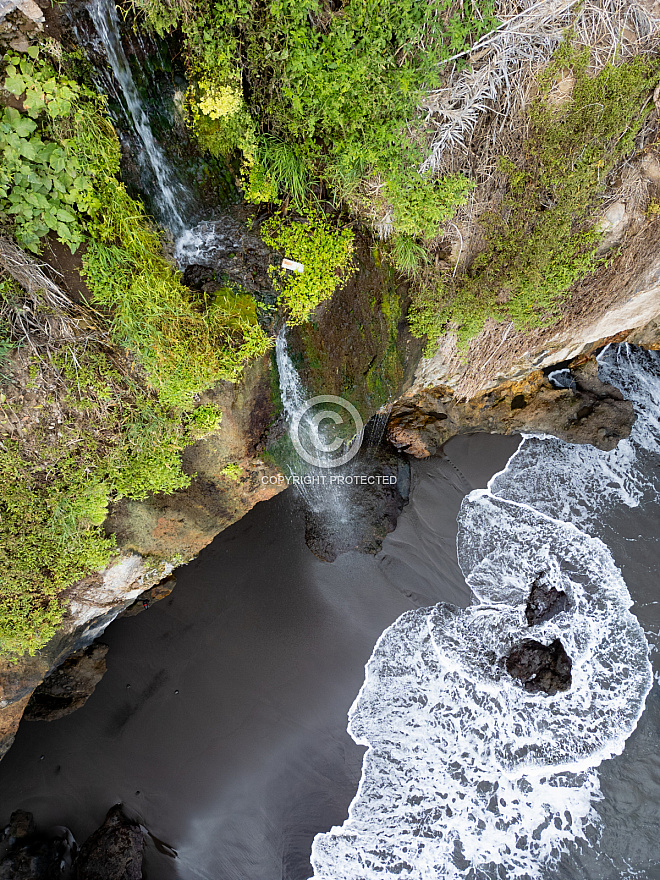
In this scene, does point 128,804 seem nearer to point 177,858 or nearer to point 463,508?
point 177,858

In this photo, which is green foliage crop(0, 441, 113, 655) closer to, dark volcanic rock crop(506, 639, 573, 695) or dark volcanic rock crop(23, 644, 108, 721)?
dark volcanic rock crop(23, 644, 108, 721)

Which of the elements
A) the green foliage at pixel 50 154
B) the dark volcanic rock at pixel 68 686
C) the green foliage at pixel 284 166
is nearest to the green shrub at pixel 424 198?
the green foliage at pixel 284 166

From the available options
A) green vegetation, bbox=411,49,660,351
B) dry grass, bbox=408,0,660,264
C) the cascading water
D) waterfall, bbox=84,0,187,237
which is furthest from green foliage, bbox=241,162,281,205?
green vegetation, bbox=411,49,660,351

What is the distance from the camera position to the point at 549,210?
14.8 feet

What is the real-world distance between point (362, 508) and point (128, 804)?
19.5 feet

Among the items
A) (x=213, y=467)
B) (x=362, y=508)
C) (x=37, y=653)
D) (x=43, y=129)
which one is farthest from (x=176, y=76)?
(x=37, y=653)

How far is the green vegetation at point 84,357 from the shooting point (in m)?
3.43

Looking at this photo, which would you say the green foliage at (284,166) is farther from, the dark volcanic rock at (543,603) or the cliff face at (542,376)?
the dark volcanic rock at (543,603)

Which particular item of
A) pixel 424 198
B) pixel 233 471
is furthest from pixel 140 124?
pixel 233 471

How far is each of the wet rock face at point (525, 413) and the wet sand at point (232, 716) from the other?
2013 mm

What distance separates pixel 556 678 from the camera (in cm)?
663

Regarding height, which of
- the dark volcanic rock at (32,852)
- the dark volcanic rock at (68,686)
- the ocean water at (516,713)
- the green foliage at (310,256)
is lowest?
the ocean water at (516,713)

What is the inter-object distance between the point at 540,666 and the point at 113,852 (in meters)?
7.18

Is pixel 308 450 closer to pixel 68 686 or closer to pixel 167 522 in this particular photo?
pixel 167 522
